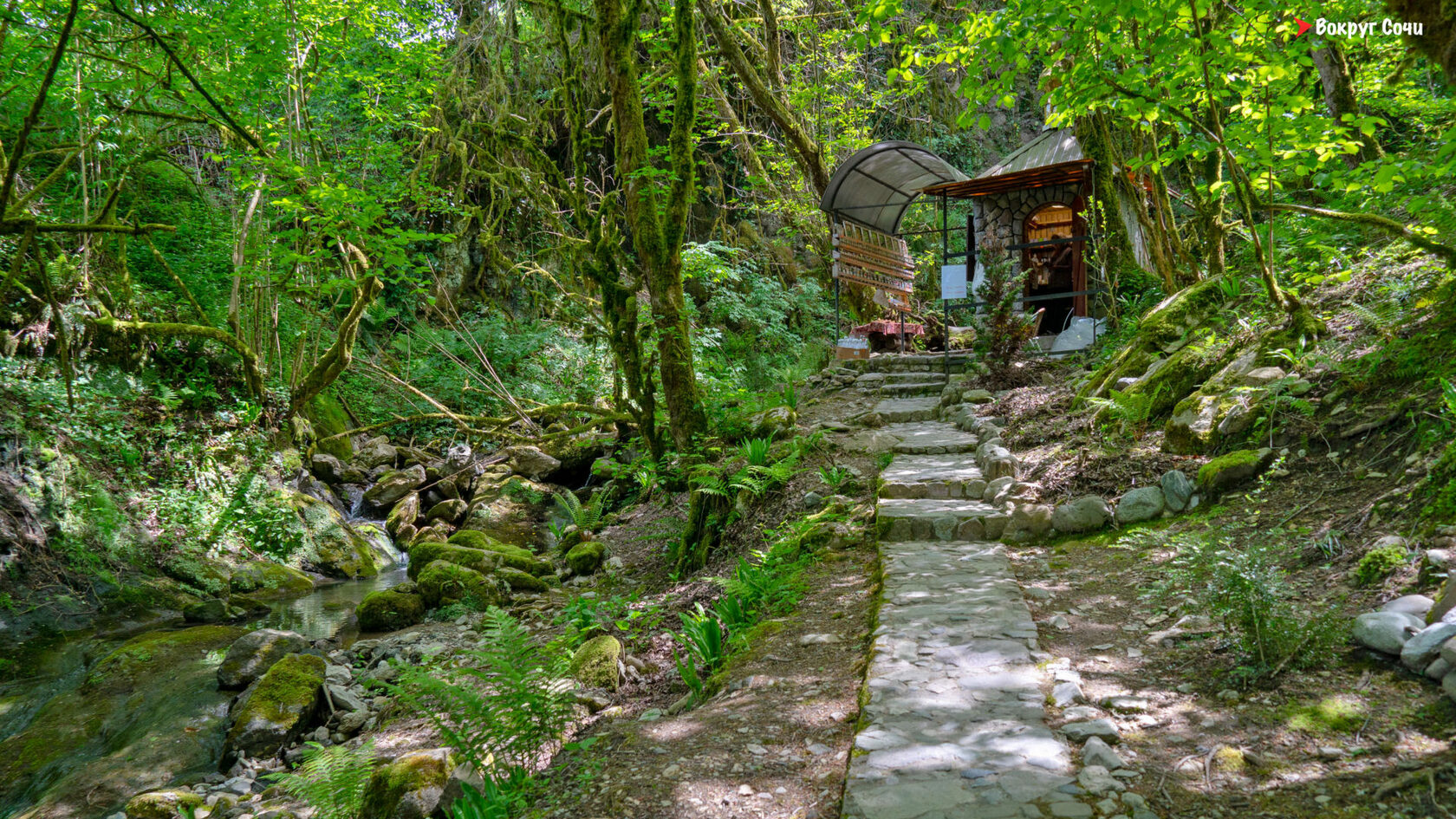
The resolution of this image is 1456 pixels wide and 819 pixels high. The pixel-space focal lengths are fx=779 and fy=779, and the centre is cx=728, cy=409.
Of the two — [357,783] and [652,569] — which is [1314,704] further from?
[652,569]

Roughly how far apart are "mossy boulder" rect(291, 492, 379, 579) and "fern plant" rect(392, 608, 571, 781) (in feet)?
23.3

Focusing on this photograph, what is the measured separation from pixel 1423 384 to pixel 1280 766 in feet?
9.04

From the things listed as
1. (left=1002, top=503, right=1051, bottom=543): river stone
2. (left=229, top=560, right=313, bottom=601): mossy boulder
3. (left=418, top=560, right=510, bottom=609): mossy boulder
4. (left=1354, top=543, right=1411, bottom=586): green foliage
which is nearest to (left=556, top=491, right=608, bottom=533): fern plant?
(left=418, top=560, right=510, bottom=609): mossy boulder

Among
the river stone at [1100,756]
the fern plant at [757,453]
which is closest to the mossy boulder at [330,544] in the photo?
the fern plant at [757,453]

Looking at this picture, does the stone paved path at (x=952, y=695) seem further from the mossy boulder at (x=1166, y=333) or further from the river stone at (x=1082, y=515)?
the mossy boulder at (x=1166, y=333)

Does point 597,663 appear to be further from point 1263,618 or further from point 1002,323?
point 1002,323

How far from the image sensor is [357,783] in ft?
12.4

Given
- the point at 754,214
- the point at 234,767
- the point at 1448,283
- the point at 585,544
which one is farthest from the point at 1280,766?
the point at 754,214

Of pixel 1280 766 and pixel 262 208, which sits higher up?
pixel 262 208

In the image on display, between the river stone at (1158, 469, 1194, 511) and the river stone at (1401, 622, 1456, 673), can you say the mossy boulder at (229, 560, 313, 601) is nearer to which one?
the river stone at (1158, 469, 1194, 511)

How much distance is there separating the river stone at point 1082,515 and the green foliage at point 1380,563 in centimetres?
171

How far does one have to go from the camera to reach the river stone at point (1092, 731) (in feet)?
8.76

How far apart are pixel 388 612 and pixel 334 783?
4498mm

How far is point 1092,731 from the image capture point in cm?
270
